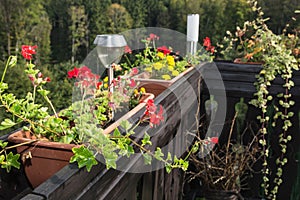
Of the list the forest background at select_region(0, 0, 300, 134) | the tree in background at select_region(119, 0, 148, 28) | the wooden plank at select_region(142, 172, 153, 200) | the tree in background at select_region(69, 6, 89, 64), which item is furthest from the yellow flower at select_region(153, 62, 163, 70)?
the tree in background at select_region(119, 0, 148, 28)

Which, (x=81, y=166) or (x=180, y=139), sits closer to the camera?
(x=81, y=166)

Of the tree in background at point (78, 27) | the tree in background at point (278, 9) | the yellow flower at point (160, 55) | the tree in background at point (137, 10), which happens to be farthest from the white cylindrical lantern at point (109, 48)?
the tree in background at point (137, 10)

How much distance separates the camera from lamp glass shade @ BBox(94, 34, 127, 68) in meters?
1.32

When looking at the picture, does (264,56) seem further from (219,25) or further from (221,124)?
(219,25)

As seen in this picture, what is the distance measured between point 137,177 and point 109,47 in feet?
1.50

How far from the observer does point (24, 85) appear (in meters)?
25.2

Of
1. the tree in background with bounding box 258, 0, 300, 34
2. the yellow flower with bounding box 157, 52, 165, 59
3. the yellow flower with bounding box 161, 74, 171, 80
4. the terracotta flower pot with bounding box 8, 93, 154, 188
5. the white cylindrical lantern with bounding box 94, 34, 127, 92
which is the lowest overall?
the terracotta flower pot with bounding box 8, 93, 154, 188

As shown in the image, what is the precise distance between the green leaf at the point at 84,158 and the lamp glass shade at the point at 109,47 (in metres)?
0.56

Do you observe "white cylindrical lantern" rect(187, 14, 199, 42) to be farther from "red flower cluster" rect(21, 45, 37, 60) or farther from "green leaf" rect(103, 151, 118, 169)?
"green leaf" rect(103, 151, 118, 169)

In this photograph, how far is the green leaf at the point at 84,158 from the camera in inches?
32.7

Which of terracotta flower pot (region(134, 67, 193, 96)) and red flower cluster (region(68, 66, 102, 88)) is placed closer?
red flower cluster (region(68, 66, 102, 88))

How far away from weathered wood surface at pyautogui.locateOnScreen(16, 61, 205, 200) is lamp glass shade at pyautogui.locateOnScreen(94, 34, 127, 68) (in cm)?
22

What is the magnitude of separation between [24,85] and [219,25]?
58.6 ft

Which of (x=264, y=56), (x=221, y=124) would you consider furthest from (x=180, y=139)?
(x=264, y=56)
